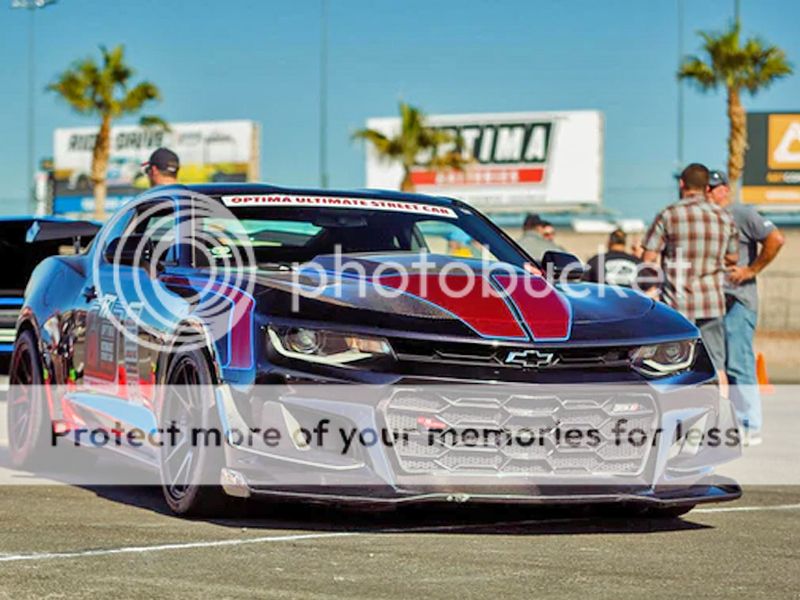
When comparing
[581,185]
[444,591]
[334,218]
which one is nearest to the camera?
[444,591]

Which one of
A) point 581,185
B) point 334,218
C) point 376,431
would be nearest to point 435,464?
point 376,431

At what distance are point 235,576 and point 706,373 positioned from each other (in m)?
2.28

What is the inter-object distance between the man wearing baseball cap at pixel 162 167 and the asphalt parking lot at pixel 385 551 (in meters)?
4.12

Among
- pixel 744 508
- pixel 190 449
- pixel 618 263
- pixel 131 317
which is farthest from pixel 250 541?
pixel 618 263

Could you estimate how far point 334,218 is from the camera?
7.91 meters

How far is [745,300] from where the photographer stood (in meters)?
11.2

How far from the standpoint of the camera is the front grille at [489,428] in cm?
620

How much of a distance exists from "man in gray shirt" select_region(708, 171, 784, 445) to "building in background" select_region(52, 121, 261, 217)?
75.6 m

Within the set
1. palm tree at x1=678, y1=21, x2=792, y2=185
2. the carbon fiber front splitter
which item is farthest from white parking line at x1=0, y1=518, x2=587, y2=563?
palm tree at x1=678, y1=21, x2=792, y2=185

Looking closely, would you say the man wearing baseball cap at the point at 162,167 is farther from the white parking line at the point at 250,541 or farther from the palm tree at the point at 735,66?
the palm tree at the point at 735,66

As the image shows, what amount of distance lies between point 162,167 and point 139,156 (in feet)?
280

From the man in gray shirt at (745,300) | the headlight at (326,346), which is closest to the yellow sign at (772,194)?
the man in gray shirt at (745,300)

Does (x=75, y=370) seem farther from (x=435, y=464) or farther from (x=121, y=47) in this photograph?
(x=121, y=47)

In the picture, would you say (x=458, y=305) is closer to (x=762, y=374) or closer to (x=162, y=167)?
(x=162, y=167)
